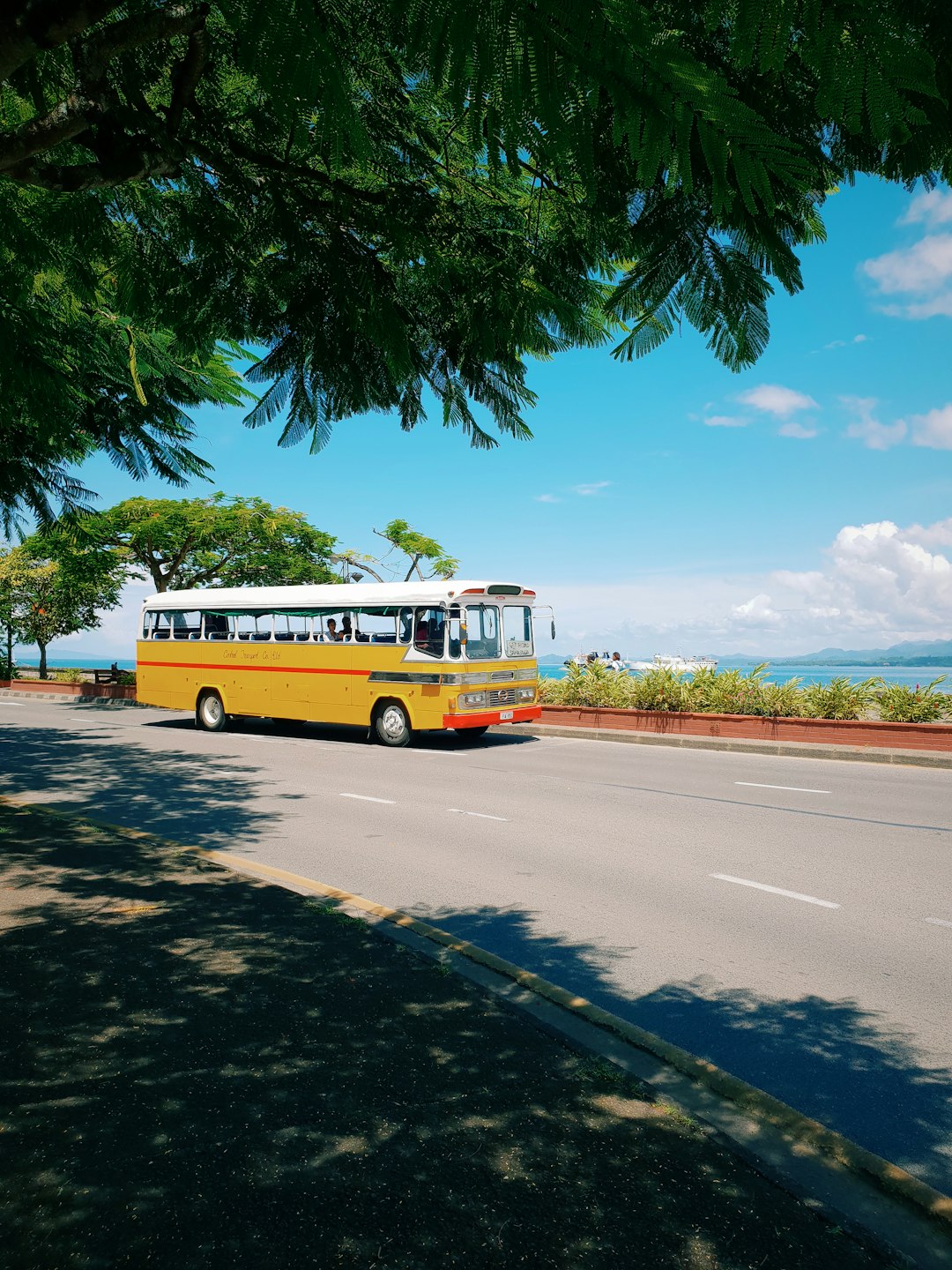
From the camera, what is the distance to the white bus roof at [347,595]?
17.1 meters

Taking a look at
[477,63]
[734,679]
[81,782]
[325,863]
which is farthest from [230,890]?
[734,679]

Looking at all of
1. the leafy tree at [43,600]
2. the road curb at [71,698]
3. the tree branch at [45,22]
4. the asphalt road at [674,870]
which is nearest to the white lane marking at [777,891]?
the asphalt road at [674,870]

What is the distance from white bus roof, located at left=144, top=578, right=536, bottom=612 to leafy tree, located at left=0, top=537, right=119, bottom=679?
2035 cm

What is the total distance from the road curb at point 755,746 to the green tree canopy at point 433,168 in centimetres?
1410

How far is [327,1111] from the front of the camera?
3271 millimetres

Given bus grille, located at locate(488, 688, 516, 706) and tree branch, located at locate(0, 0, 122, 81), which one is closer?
tree branch, located at locate(0, 0, 122, 81)

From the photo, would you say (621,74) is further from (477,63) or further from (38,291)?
(38,291)

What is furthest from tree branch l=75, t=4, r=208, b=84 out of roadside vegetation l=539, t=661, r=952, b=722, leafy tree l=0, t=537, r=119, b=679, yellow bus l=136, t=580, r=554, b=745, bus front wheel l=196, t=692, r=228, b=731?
leafy tree l=0, t=537, r=119, b=679

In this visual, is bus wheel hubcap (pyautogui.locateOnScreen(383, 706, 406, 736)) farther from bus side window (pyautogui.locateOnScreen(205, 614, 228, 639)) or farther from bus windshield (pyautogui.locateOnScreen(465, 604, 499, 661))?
bus side window (pyautogui.locateOnScreen(205, 614, 228, 639))

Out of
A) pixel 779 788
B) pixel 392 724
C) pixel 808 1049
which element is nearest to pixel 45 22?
pixel 808 1049

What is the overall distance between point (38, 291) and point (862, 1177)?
20.5 ft

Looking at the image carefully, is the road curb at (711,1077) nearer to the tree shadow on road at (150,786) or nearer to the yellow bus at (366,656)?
the tree shadow on road at (150,786)

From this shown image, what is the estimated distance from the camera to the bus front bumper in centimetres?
1677

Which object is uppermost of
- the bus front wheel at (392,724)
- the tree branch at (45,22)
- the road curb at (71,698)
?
the tree branch at (45,22)
